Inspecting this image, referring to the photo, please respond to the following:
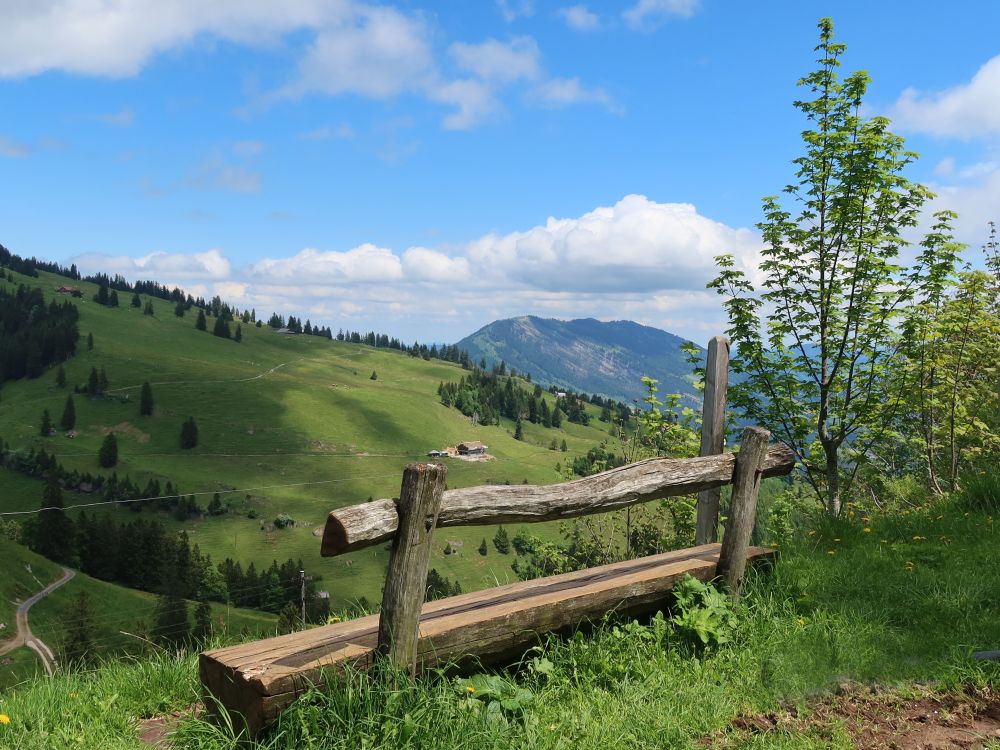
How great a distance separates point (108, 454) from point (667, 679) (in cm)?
18736

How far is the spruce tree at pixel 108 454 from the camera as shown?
16612 centimetres

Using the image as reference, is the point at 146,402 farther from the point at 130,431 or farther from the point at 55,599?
the point at 55,599

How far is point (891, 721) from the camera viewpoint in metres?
4.81

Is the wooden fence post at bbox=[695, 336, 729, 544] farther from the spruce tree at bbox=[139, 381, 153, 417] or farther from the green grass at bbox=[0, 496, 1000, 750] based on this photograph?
the spruce tree at bbox=[139, 381, 153, 417]

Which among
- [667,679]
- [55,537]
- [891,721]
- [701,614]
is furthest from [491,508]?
[55,537]

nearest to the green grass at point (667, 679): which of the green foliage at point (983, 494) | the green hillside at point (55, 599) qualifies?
the green foliage at point (983, 494)

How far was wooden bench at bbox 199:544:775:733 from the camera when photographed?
4.34 m

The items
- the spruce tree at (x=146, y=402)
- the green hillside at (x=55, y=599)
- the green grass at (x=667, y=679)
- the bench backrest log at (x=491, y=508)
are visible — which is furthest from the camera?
the spruce tree at (x=146, y=402)

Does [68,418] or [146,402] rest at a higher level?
[146,402]

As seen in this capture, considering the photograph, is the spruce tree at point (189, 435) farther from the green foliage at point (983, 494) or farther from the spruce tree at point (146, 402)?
the green foliage at point (983, 494)

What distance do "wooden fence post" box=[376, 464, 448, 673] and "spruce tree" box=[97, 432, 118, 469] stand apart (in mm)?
185979

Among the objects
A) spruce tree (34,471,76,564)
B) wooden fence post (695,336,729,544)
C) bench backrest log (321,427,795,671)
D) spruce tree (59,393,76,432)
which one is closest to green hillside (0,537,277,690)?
spruce tree (34,471,76,564)

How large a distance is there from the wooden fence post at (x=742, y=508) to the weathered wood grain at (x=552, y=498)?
0.13 m

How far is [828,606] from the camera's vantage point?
6586 mm
